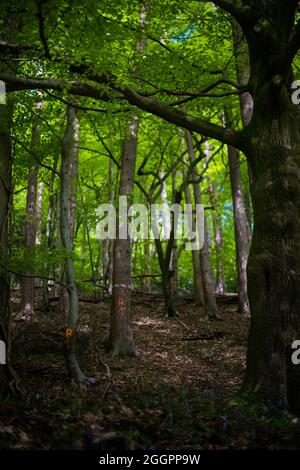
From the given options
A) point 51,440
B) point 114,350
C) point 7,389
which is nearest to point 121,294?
point 114,350

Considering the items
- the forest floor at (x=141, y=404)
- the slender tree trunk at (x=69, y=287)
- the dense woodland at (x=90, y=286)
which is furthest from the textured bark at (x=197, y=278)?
the slender tree trunk at (x=69, y=287)

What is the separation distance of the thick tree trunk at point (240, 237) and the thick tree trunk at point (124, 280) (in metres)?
5.51

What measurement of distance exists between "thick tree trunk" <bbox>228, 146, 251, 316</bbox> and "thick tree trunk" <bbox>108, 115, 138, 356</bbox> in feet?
18.1

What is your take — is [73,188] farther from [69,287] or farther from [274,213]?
[274,213]

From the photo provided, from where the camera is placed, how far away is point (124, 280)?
1019 cm

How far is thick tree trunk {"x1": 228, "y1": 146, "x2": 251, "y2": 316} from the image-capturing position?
14.8m

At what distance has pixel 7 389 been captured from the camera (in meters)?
5.77

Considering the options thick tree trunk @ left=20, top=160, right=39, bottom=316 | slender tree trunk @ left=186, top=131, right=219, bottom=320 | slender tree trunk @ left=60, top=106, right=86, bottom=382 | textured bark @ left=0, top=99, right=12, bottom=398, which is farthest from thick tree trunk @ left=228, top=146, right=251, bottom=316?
textured bark @ left=0, top=99, right=12, bottom=398

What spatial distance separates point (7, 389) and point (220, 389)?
11.4 feet

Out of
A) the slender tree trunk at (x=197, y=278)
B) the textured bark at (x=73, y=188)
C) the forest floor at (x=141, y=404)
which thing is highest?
the textured bark at (x=73, y=188)

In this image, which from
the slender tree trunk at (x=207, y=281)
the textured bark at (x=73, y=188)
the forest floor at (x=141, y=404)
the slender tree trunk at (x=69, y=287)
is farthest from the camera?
the slender tree trunk at (x=207, y=281)

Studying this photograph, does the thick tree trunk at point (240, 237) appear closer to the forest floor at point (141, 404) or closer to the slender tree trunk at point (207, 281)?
the slender tree trunk at point (207, 281)

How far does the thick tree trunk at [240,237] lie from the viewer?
14845 mm
